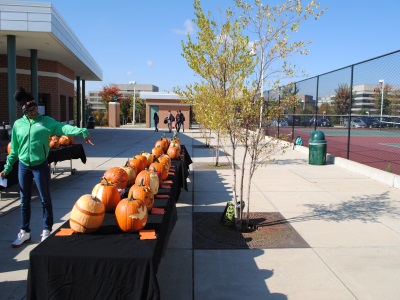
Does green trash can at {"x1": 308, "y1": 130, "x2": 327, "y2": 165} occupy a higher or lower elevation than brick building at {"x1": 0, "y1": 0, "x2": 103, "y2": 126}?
lower

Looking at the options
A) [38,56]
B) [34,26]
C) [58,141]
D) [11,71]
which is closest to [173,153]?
[58,141]

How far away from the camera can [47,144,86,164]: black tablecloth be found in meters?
8.38

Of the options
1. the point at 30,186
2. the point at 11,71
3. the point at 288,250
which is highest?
the point at 11,71

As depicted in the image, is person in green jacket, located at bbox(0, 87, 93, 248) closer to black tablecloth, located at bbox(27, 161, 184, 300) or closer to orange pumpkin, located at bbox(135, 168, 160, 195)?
orange pumpkin, located at bbox(135, 168, 160, 195)

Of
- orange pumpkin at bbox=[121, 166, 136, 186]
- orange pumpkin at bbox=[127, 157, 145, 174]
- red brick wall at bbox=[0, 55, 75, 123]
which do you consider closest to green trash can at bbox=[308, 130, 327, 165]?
orange pumpkin at bbox=[127, 157, 145, 174]

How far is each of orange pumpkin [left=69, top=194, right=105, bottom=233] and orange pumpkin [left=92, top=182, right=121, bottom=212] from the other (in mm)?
460

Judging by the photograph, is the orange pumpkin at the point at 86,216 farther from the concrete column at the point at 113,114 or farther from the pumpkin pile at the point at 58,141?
the concrete column at the point at 113,114

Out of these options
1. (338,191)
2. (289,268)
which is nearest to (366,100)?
(338,191)

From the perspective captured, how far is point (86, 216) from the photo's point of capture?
327 cm

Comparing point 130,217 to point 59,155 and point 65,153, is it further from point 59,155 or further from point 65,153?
point 65,153

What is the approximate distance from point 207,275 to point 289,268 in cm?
99

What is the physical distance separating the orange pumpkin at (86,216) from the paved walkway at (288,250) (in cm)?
108

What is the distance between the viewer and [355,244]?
5242mm

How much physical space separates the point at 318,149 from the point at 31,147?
32.5 ft
